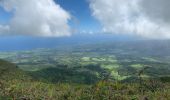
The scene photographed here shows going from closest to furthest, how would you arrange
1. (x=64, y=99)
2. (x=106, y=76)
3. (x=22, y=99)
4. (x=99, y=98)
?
(x=22, y=99)
(x=106, y=76)
(x=99, y=98)
(x=64, y=99)

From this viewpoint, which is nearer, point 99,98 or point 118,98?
point 118,98

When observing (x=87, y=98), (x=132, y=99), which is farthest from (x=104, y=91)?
(x=132, y=99)

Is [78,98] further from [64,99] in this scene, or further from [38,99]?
[38,99]

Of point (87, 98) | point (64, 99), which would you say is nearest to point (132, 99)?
point (87, 98)

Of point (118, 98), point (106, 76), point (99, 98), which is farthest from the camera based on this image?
point (99, 98)

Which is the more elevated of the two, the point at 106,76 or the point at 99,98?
the point at 106,76

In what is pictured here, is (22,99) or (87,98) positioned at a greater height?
(22,99)

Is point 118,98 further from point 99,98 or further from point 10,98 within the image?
point 10,98

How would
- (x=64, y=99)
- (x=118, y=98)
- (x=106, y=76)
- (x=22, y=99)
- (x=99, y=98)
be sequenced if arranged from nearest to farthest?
(x=22, y=99) → (x=106, y=76) → (x=118, y=98) → (x=99, y=98) → (x=64, y=99)

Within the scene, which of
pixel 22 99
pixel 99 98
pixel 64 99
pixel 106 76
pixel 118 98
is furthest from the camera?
pixel 64 99
